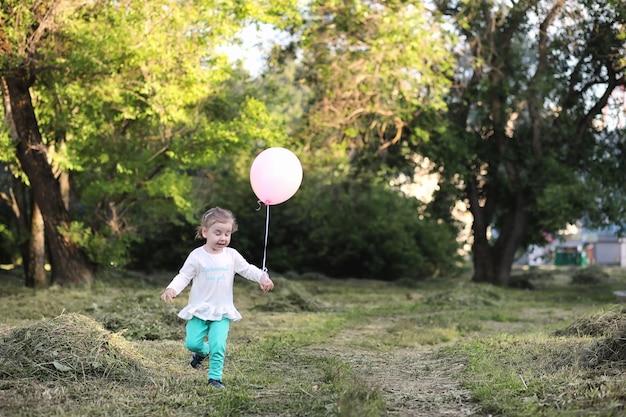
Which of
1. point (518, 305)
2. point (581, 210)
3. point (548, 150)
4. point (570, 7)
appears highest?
point (570, 7)

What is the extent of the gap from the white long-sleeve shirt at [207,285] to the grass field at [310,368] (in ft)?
1.78

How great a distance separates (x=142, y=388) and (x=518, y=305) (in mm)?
10611

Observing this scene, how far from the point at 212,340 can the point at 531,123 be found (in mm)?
15745

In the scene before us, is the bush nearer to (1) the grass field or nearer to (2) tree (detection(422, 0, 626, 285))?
(2) tree (detection(422, 0, 626, 285))

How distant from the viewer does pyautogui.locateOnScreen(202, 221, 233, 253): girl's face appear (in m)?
6.26

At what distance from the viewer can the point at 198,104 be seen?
1609cm

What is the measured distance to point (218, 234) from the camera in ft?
20.6

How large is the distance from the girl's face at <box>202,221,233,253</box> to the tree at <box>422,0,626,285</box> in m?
13.0

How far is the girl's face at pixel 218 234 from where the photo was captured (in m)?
6.26

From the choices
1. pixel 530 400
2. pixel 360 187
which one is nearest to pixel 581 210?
pixel 360 187

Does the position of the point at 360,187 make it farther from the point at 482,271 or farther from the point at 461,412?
the point at 461,412

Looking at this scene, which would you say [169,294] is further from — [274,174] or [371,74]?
[371,74]

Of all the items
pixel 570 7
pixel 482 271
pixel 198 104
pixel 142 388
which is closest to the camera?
pixel 142 388

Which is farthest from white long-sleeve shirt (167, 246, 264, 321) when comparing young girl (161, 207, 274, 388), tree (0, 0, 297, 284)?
tree (0, 0, 297, 284)
